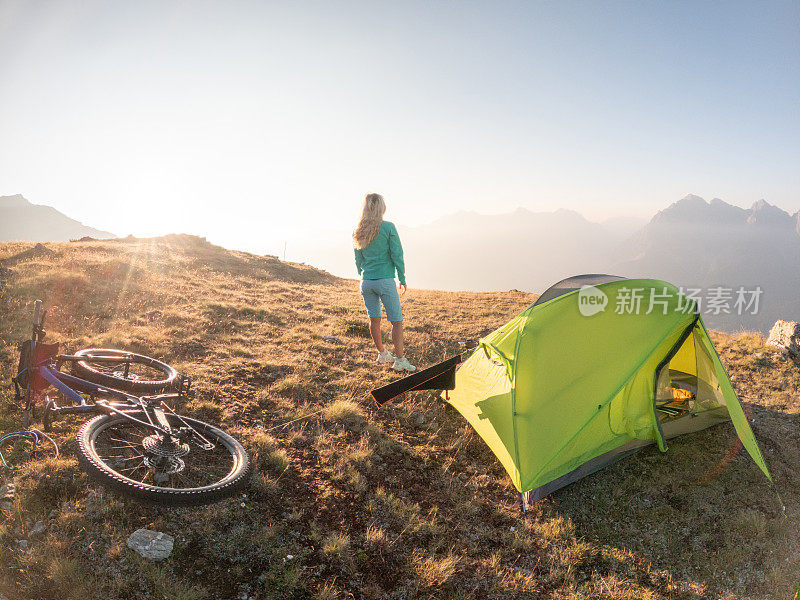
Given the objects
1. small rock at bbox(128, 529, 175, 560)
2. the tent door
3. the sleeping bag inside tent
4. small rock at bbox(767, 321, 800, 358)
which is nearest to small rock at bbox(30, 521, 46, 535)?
small rock at bbox(128, 529, 175, 560)

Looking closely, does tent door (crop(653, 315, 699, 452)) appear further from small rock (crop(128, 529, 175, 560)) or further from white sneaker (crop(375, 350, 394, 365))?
small rock (crop(128, 529, 175, 560))

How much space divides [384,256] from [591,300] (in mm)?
3936

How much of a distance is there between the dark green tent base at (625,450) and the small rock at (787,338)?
6450 millimetres

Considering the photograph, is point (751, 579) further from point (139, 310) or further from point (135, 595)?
point (139, 310)

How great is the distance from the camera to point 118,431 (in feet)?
16.9

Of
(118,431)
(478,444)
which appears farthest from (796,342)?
(118,431)

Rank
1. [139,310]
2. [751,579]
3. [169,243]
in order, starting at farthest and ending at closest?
[169,243], [139,310], [751,579]

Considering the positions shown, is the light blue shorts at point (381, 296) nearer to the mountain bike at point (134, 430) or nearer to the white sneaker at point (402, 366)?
the white sneaker at point (402, 366)

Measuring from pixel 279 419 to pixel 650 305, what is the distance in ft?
20.4

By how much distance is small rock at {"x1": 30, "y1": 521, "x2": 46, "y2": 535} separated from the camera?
3.73m

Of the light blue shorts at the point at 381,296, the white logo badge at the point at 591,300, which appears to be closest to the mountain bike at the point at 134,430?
the light blue shorts at the point at 381,296

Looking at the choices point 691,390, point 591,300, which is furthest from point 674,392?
point 591,300

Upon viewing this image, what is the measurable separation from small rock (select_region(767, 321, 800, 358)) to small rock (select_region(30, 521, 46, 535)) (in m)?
16.4

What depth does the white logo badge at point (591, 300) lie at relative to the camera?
630cm
